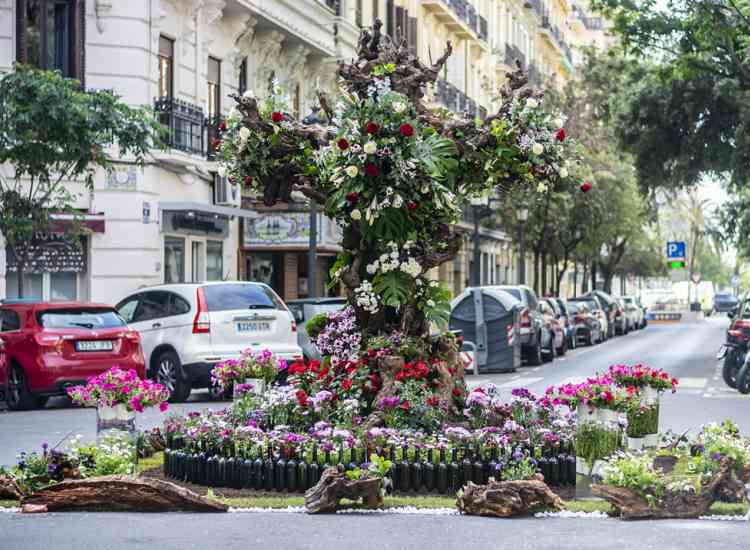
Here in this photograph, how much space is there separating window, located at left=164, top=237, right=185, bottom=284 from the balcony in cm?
182

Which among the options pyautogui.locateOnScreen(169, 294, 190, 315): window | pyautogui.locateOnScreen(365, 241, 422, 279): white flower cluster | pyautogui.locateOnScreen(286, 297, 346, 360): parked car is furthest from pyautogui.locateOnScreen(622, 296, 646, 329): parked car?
pyautogui.locateOnScreen(365, 241, 422, 279): white flower cluster

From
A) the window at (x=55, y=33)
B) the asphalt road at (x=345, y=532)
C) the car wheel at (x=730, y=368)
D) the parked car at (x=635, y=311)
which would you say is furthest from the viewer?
the parked car at (x=635, y=311)

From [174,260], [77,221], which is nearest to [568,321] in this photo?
[174,260]

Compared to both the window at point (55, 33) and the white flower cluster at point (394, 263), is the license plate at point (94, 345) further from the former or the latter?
the window at point (55, 33)

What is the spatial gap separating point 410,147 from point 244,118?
5.63 feet

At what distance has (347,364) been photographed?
12.8 metres

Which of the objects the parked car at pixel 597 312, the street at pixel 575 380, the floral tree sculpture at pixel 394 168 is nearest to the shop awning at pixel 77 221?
the street at pixel 575 380

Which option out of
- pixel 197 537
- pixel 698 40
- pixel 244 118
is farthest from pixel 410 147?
pixel 698 40

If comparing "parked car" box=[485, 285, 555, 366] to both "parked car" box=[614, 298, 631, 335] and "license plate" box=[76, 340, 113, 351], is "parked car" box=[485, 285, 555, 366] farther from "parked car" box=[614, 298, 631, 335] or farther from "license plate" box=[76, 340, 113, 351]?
"parked car" box=[614, 298, 631, 335]

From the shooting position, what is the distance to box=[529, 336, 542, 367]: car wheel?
32.7 m

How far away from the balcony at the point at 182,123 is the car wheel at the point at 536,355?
8.33m

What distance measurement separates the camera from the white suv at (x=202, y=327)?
20922 mm

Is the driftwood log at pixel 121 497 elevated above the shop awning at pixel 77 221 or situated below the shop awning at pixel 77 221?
below

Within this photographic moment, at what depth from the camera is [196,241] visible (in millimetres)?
31234
